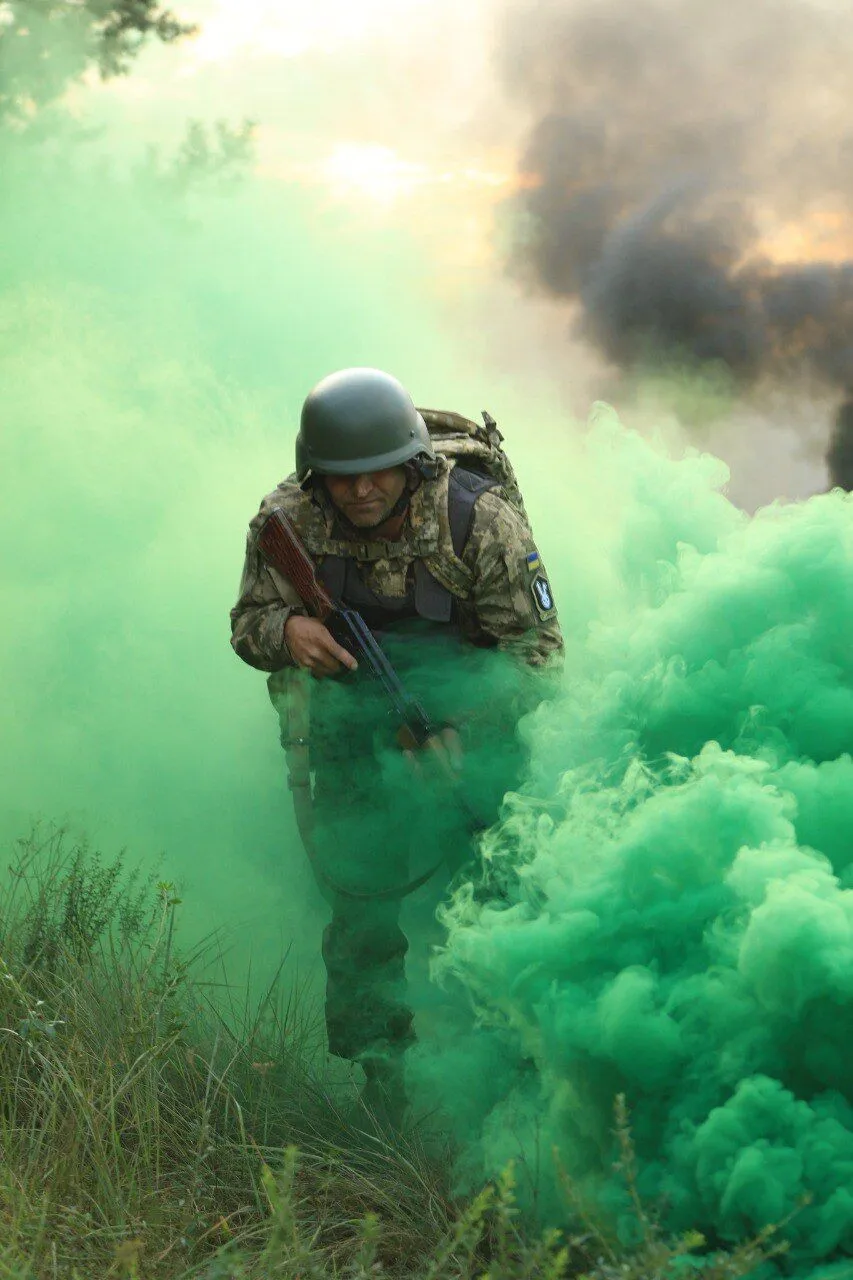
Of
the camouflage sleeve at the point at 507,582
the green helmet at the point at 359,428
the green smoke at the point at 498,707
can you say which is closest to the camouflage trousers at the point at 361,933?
the green smoke at the point at 498,707

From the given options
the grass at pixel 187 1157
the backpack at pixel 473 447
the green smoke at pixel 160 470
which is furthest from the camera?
the green smoke at pixel 160 470

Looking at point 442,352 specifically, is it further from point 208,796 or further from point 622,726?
point 622,726

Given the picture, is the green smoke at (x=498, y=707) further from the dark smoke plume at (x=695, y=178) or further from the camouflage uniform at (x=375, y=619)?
the dark smoke plume at (x=695, y=178)

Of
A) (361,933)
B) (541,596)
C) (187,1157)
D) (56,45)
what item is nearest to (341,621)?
(541,596)

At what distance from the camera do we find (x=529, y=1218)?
2834 millimetres

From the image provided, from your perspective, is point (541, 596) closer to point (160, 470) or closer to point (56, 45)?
point (160, 470)

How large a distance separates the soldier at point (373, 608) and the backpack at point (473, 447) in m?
0.01

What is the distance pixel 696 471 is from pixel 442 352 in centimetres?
451

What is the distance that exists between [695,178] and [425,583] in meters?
6.26

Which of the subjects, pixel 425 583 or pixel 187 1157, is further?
pixel 425 583

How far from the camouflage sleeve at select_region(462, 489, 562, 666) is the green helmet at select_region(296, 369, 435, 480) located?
295 mm

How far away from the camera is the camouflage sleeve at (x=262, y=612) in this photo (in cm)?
422

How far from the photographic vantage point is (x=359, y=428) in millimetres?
4020

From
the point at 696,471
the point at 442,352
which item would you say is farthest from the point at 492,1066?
the point at 442,352
